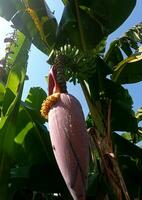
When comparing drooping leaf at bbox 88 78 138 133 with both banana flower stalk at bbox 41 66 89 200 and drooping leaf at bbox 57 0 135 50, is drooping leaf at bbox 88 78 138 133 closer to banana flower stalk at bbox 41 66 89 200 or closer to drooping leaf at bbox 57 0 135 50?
drooping leaf at bbox 57 0 135 50

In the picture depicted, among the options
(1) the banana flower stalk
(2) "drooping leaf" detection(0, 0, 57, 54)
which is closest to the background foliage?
(2) "drooping leaf" detection(0, 0, 57, 54)

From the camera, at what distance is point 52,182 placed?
1.51m

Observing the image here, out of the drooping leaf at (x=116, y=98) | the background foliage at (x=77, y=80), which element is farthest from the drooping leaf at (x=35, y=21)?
the drooping leaf at (x=116, y=98)

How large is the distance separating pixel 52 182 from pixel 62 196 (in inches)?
3.5

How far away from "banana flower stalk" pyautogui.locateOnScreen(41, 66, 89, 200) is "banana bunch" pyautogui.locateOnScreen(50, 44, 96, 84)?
0.26m

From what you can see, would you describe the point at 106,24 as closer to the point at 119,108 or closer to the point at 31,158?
the point at 119,108

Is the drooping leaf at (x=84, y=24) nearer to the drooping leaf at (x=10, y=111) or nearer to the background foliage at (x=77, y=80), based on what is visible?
the background foliage at (x=77, y=80)

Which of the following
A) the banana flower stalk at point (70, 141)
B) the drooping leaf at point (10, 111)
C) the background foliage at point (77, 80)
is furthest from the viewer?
the background foliage at point (77, 80)

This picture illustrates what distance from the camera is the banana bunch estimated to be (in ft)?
4.02

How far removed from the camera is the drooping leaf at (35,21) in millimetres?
1547

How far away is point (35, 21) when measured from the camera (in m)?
1.47

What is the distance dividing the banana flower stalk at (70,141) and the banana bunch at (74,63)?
10.1 inches

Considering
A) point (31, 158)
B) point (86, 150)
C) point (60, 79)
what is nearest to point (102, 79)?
point (31, 158)

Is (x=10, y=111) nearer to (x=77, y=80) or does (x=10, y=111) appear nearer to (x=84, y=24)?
(x=77, y=80)
